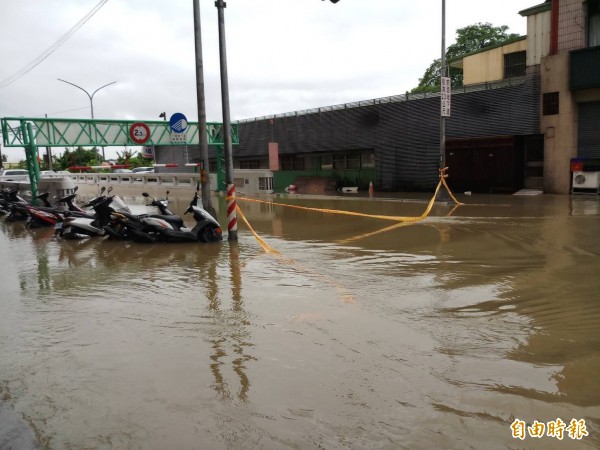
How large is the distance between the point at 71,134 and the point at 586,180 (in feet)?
72.2

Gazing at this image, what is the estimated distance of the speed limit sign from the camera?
24.3 meters

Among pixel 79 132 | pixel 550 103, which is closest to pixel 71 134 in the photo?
pixel 79 132

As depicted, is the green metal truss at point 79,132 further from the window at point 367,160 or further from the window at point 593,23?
the window at point 593,23

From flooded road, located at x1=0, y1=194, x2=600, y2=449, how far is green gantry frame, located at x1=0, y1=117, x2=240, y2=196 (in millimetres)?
13059

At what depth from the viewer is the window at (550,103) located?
20.8 metres

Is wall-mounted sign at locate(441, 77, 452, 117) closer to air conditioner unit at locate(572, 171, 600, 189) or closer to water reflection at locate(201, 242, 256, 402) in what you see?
air conditioner unit at locate(572, 171, 600, 189)

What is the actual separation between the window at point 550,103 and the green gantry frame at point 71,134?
1350cm

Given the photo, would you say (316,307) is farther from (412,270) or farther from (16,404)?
(16,404)

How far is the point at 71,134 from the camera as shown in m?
23.0

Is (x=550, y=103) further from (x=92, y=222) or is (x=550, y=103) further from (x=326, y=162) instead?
(x=92, y=222)

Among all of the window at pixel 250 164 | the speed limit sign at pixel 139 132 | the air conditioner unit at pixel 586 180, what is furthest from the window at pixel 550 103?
the window at pixel 250 164

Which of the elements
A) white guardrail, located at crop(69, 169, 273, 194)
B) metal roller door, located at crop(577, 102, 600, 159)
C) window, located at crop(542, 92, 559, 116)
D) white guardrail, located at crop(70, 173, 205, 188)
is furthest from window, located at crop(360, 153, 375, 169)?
metal roller door, located at crop(577, 102, 600, 159)

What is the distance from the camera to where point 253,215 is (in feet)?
55.7

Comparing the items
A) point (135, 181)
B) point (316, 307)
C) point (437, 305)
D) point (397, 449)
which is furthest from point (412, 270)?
point (135, 181)
